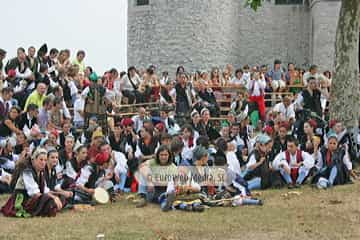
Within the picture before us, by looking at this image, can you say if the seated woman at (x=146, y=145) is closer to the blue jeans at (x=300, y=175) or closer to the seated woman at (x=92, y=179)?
the seated woman at (x=92, y=179)

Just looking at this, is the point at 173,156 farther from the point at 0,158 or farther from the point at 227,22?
the point at 227,22

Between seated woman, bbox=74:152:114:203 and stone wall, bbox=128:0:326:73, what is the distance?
14.3 meters

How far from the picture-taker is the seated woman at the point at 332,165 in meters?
12.1

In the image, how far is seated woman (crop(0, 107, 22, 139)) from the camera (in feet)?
42.8

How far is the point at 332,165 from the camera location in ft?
39.8

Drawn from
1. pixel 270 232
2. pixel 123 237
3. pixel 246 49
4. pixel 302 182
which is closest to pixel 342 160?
pixel 302 182

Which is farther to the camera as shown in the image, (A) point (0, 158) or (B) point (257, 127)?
(B) point (257, 127)

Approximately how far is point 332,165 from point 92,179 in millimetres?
4356

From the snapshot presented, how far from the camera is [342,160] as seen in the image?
1220 cm

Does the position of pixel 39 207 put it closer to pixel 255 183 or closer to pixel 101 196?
pixel 101 196

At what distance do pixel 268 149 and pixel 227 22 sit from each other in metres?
15.3

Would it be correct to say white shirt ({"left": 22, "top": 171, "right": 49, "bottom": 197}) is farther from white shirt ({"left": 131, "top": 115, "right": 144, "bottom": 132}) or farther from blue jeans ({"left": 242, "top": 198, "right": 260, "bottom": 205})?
white shirt ({"left": 131, "top": 115, "right": 144, "bottom": 132})

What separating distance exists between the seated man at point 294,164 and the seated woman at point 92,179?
122 inches

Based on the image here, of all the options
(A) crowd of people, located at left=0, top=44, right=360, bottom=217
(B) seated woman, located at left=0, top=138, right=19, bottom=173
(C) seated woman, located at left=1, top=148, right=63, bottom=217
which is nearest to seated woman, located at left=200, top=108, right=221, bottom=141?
(A) crowd of people, located at left=0, top=44, right=360, bottom=217
